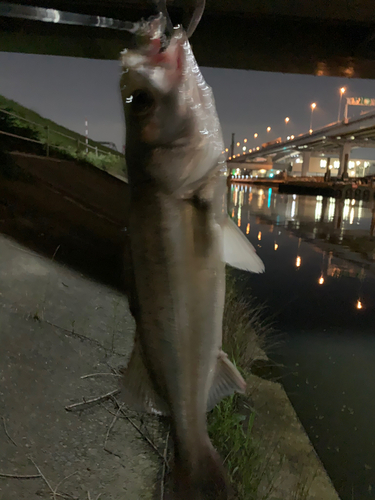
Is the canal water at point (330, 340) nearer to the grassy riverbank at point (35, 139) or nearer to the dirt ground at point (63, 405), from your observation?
the dirt ground at point (63, 405)

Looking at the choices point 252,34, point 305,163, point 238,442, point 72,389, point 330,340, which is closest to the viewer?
point 238,442

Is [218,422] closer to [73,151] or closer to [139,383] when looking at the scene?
[139,383]

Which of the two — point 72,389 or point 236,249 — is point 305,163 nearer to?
point 72,389

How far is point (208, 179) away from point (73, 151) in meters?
13.3

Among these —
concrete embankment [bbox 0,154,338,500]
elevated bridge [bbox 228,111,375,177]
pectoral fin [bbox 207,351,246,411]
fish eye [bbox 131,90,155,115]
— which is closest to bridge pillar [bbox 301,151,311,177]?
elevated bridge [bbox 228,111,375,177]

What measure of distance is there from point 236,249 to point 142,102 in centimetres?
74

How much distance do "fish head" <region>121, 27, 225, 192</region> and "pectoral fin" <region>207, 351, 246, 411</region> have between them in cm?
93

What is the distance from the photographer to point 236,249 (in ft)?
5.00

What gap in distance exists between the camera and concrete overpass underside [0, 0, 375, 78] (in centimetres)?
673

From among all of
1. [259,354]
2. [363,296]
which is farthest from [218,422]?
[363,296]

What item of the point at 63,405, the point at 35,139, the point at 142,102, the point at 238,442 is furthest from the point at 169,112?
the point at 35,139

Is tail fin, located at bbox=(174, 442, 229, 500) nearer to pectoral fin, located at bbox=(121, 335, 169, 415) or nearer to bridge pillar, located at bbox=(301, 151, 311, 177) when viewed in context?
pectoral fin, located at bbox=(121, 335, 169, 415)

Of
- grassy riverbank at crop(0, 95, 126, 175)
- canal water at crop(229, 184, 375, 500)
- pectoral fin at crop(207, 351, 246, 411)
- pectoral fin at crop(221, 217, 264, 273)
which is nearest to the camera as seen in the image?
pectoral fin at crop(221, 217, 264, 273)

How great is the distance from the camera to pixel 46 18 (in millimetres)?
1528
